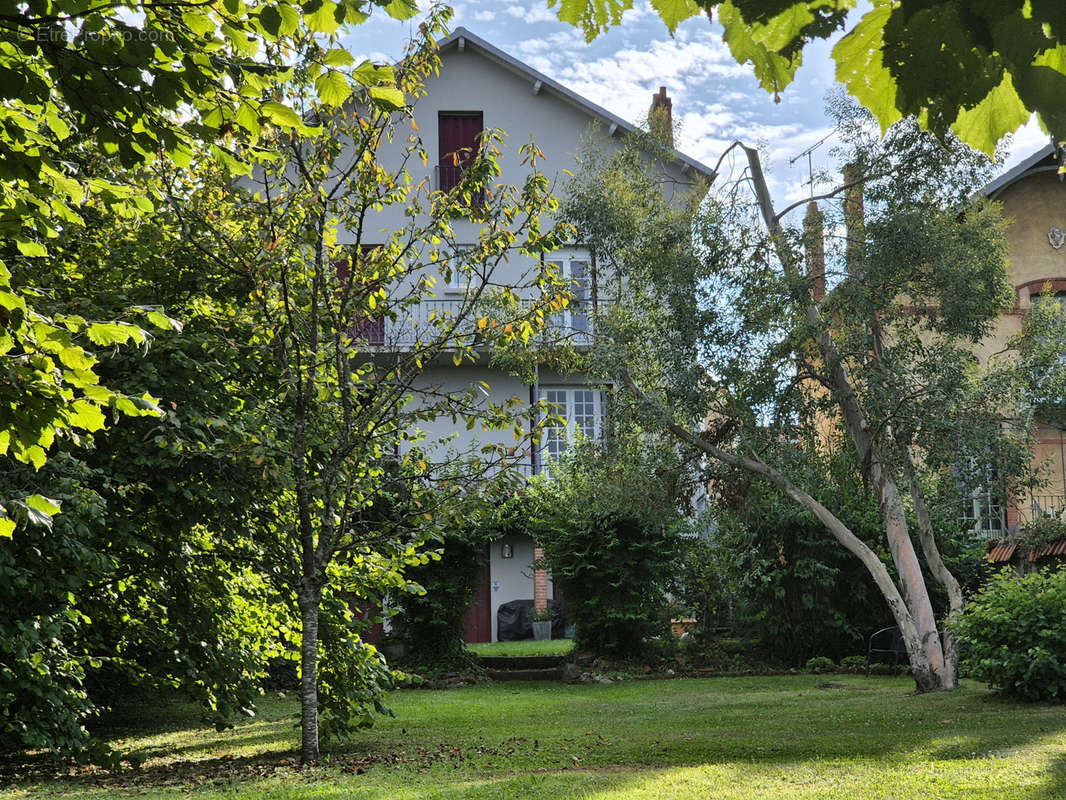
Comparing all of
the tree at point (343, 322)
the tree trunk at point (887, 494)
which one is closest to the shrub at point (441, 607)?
the tree trunk at point (887, 494)

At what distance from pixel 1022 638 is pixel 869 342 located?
464cm

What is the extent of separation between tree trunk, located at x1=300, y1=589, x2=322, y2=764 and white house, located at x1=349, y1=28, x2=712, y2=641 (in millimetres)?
14536

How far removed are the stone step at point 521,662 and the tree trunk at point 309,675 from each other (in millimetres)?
10328

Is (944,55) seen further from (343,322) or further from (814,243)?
(814,243)

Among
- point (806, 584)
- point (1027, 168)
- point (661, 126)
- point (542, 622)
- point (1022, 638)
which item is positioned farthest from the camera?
point (542, 622)

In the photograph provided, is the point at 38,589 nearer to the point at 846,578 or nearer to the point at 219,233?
the point at 219,233

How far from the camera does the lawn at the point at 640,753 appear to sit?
7.22 m

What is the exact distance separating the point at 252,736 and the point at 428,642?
24.6 ft

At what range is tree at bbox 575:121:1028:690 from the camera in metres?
13.6

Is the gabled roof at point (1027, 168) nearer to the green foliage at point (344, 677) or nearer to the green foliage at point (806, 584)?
the green foliage at point (806, 584)

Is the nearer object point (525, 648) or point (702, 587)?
point (702, 587)

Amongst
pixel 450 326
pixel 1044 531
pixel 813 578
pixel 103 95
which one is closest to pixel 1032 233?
pixel 1044 531

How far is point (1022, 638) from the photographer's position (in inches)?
451

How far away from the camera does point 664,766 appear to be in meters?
8.39
